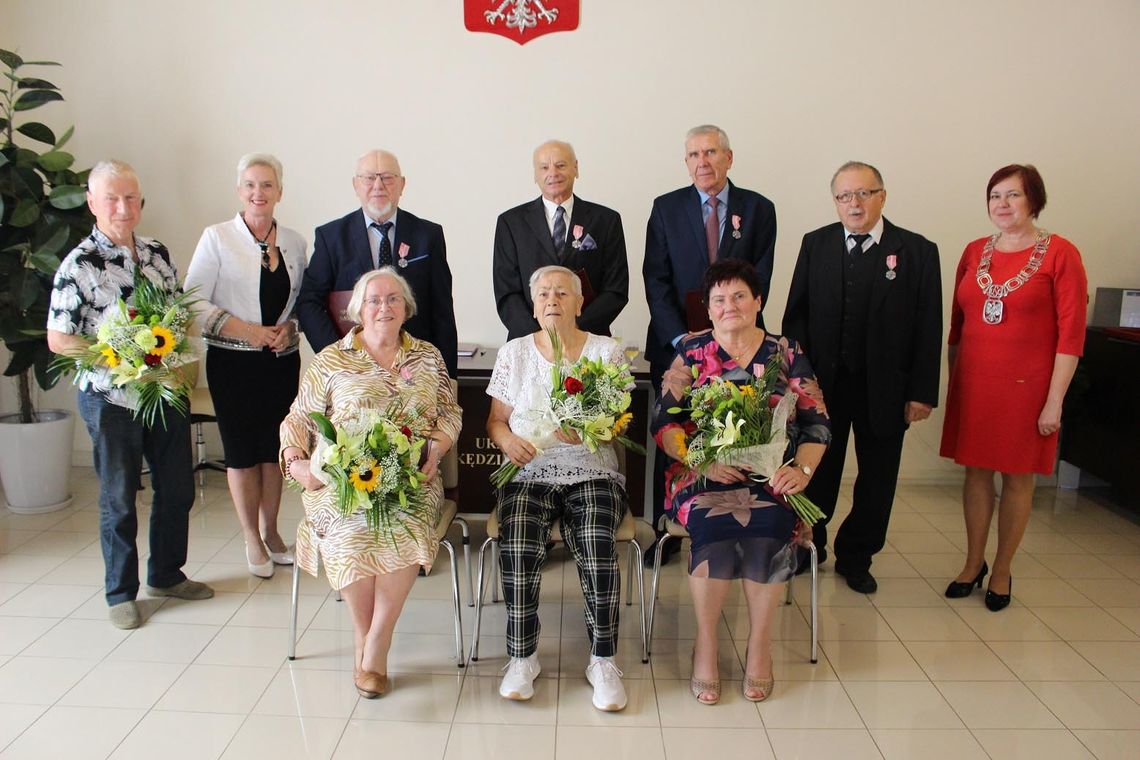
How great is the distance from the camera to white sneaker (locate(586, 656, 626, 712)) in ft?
9.63

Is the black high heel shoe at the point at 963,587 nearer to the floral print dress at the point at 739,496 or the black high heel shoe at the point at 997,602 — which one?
the black high heel shoe at the point at 997,602

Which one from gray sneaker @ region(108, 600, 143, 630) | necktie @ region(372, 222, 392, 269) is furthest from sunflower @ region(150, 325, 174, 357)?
gray sneaker @ region(108, 600, 143, 630)

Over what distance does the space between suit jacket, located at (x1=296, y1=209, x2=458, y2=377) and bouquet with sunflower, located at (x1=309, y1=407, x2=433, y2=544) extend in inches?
33.7

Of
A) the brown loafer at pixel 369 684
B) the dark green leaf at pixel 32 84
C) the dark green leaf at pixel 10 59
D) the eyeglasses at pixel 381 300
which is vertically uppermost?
the dark green leaf at pixel 10 59

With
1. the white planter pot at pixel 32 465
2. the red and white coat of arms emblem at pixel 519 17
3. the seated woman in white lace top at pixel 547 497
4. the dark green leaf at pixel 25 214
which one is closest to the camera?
the seated woman in white lace top at pixel 547 497

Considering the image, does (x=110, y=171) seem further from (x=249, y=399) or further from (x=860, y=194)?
(x=860, y=194)

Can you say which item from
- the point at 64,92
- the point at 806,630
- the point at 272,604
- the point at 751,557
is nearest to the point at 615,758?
the point at 751,557

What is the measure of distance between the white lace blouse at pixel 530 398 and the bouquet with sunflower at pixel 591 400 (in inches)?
8.1

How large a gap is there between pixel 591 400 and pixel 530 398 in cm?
32

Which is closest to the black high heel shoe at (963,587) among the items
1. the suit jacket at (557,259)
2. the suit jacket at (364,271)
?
the suit jacket at (557,259)

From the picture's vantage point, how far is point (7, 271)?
4.43 meters

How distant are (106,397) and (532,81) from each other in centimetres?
292

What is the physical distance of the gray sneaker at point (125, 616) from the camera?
3.46m

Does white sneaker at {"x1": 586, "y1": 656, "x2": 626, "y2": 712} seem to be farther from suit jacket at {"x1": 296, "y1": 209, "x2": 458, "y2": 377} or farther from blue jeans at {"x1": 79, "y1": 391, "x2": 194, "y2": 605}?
blue jeans at {"x1": 79, "y1": 391, "x2": 194, "y2": 605}
